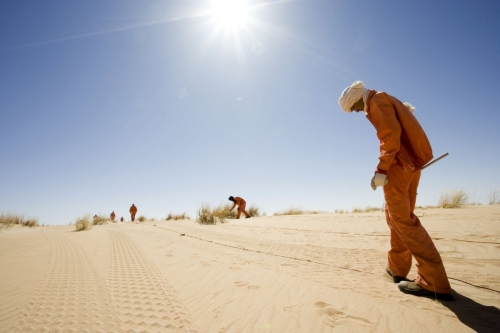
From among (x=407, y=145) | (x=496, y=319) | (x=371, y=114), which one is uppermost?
(x=371, y=114)

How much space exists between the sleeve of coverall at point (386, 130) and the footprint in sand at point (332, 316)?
1273mm

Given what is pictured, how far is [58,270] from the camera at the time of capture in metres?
3.34

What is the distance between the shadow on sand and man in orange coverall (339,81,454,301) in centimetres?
11

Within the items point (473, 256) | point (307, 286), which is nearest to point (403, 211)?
point (307, 286)

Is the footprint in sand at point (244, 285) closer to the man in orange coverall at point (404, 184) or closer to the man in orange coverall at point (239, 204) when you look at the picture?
the man in orange coverall at point (404, 184)

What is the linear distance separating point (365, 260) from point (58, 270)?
4.45 metres

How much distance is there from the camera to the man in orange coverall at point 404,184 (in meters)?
1.97

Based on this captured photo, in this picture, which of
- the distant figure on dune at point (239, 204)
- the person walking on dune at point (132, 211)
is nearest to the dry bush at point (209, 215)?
the distant figure on dune at point (239, 204)

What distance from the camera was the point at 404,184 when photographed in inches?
83.6

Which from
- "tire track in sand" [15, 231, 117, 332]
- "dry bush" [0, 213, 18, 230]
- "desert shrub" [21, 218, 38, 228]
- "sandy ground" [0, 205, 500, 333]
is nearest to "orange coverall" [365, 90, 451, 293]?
"sandy ground" [0, 205, 500, 333]

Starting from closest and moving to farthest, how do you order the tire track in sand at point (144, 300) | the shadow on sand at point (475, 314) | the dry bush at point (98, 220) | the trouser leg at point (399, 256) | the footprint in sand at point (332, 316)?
the shadow on sand at point (475, 314), the footprint in sand at point (332, 316), the tire track in sand at point (144, 300), the trouser leg at point (399, 256), the dry bush at point (98, 220)

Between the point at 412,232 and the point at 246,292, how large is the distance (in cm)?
162

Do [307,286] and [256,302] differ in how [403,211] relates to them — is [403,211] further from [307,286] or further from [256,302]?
[256,302]

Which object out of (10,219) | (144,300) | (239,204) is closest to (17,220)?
(10,219)
